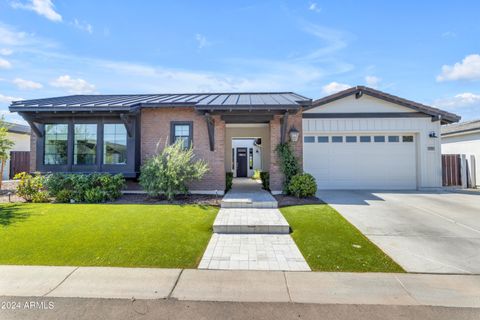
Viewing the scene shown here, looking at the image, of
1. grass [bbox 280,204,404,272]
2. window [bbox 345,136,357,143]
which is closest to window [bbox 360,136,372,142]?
window [bbox 345,136,357,143]

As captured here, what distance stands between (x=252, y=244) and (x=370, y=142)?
8.91 m

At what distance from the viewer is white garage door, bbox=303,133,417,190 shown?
10.5 meters

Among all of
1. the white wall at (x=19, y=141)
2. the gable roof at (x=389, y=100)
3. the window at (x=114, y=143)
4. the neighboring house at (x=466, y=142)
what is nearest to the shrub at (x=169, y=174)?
the window at (x=114, y=143)

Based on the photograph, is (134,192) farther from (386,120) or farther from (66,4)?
(386,120)

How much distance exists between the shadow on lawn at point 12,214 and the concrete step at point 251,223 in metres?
5.08

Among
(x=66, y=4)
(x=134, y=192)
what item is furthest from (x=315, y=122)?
(x=66, y=4)

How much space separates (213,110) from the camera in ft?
27.2

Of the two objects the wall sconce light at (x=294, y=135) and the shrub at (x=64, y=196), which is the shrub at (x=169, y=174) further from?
the wall sconce light at (x=294, y=135)

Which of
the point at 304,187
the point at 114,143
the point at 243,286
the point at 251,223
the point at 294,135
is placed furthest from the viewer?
the point at 294,135

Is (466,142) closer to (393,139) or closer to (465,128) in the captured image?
(465,128)

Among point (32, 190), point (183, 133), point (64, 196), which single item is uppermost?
point (183, 133)

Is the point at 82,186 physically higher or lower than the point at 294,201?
higher

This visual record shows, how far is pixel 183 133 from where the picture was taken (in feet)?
31.0

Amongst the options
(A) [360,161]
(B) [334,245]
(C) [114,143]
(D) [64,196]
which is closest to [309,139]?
(A) [360,161]
